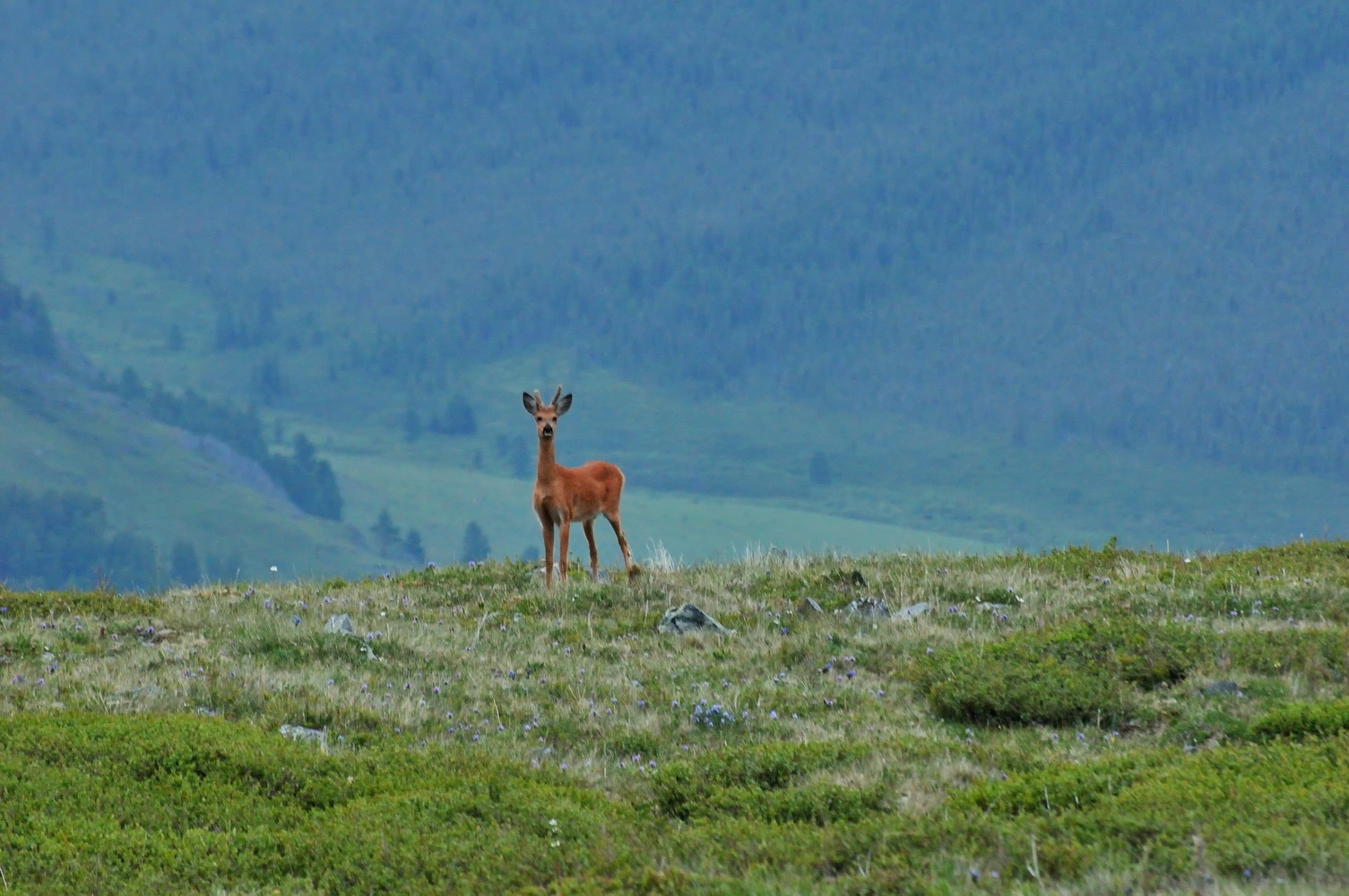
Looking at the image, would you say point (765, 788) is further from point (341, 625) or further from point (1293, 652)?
point (341, 625)

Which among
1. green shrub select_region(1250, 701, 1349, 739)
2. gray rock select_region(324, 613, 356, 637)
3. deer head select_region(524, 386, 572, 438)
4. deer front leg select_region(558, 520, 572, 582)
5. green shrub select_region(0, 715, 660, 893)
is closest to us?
green shrub select_region(0, 715, 660, 893)

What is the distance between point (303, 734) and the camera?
43.0 feet

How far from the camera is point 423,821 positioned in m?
10.6

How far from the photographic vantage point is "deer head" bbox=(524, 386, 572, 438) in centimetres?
1992

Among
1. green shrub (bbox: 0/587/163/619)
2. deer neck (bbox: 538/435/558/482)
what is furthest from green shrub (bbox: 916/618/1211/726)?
green shrub (bbox: 0/587/163/619)

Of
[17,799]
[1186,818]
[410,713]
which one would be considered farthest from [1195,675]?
[17,799]

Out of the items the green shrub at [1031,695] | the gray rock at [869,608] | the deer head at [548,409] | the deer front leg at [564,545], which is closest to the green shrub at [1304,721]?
the green shrub at [1031,695]

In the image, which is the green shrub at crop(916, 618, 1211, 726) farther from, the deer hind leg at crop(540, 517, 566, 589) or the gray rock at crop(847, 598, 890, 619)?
the deer hind leg at crop(540, 517, 566, 589)

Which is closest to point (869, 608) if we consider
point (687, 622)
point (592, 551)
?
point (687, 622)

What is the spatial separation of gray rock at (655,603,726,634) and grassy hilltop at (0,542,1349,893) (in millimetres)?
272

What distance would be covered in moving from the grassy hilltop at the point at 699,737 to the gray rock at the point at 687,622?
0.89 feet

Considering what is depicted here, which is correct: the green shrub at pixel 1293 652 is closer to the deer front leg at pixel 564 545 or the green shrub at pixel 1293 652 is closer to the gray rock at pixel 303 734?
the gray rock at pixel 303 734

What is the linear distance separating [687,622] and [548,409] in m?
3.88

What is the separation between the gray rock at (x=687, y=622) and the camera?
1759 cm
